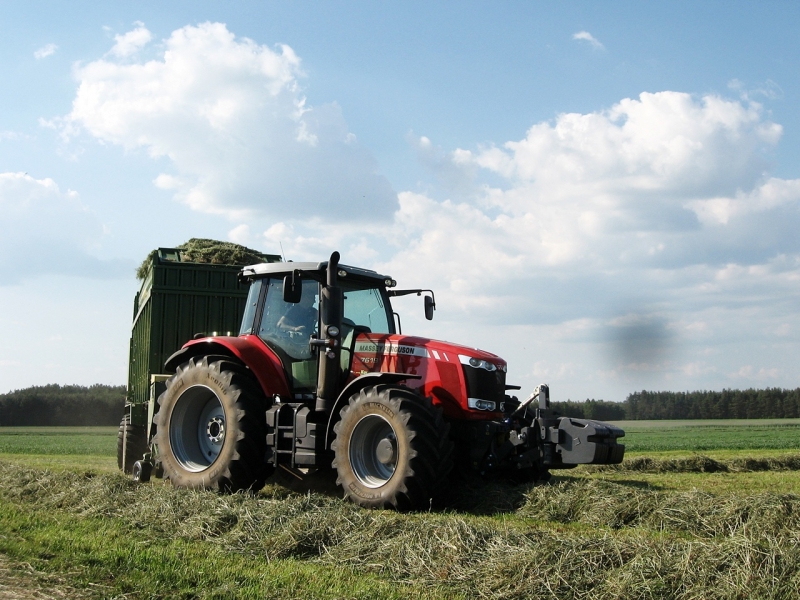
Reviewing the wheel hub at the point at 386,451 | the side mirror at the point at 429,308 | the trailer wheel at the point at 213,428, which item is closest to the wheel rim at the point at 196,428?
the trailer wheel at the point at 213,428

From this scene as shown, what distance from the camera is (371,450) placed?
8062mm

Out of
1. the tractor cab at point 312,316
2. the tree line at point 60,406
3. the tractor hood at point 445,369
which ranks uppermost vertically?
the tractor cab at point 312,316

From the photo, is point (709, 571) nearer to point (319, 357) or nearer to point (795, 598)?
point (795, 598)

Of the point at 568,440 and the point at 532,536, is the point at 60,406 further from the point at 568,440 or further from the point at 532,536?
the point at 532,536

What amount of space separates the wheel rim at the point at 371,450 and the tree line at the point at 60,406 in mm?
45612

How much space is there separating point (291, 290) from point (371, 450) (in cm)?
184

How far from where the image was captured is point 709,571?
460 centimetres

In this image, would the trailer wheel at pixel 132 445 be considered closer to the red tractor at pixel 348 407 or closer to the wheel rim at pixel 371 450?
the red tractor at pixel 348 407

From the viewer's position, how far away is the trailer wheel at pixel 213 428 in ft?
28.5

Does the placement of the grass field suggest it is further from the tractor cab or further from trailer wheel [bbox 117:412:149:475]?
trailer wheel [bbox 117:412:149:475]

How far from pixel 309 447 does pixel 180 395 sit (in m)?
2.02

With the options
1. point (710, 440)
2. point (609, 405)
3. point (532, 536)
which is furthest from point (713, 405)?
point (532, 536)

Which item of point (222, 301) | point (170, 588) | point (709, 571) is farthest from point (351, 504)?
point (222, 301)

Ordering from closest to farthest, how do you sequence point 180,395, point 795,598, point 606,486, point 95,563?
point 795,598, point 95,563, point 606,486, point 180,395
